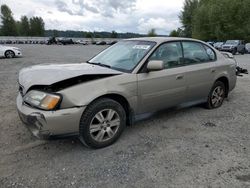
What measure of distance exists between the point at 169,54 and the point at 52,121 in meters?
2.23

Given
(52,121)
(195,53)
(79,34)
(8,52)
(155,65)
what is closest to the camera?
(52,121)

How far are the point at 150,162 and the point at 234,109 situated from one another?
2856 millimetres

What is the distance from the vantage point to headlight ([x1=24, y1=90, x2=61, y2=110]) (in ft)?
9.11

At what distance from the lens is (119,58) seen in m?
3.87

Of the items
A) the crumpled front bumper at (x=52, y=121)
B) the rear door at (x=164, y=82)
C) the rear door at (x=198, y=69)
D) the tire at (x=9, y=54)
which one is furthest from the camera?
the tire at (x=9, y=54)

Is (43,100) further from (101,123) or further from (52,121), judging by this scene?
(101,123)

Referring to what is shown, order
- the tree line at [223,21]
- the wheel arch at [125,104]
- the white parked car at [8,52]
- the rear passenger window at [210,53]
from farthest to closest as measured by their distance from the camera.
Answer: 1. the tree line at [223,21]
2. the white parked car at [8,52]
3. the rear passenger window at [210,53]
4. the wheel arch at [125,104]

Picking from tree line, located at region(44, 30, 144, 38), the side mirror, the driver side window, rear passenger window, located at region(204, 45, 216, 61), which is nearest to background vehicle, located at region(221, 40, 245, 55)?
rear passenger window, located at region(204, 45, 216, 61)

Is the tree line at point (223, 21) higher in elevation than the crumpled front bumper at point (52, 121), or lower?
higher

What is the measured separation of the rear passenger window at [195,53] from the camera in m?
4.17

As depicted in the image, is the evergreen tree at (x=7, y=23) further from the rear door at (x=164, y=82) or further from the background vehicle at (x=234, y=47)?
the rear door at (x=164, y=82)

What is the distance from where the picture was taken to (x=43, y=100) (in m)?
2.83

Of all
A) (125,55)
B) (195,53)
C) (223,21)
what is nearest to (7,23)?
(223,21)

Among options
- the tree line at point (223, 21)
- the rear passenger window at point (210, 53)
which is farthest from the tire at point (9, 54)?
the tree line at point (223, 21)
